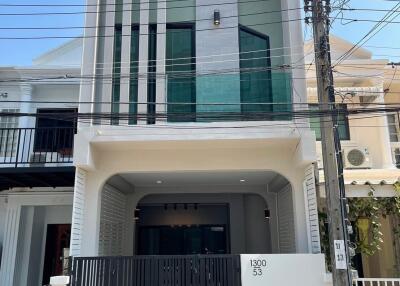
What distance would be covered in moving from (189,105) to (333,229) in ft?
12.8

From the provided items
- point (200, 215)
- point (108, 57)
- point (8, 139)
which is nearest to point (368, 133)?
point (200, 215)

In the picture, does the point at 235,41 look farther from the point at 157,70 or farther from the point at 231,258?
the point at 231,258

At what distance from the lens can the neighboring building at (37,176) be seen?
34.8 ft

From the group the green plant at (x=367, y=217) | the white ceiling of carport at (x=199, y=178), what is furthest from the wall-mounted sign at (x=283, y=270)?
the white ceiling of carport at (x=199, y=178)

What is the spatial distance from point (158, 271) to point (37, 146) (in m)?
5.68

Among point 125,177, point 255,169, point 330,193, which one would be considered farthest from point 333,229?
point 125,177

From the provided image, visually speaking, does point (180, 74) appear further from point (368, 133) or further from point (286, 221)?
point (368, 133)

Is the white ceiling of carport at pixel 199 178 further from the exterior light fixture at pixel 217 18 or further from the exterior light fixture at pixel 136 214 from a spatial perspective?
the exterior light fixture at pixel 217 18

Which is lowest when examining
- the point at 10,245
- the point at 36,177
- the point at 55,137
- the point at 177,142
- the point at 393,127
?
the point at 10,245

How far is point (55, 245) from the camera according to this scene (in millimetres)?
12070

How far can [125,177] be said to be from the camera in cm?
1011

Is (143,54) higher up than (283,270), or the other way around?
(143,54)

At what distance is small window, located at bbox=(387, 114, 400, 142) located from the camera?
38.8 ft

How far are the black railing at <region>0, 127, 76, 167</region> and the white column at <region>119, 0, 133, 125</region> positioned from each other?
209cm
